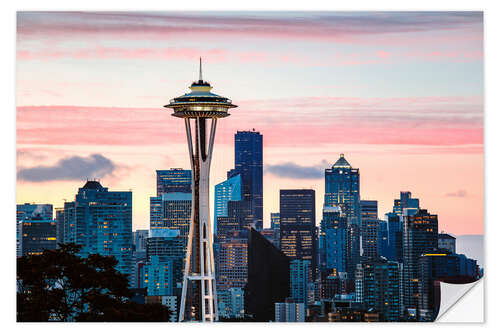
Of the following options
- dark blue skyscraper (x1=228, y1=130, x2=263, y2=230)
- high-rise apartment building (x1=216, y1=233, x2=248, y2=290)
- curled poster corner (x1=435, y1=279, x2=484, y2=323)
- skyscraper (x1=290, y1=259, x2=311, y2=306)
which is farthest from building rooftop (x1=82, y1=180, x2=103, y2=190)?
skyscraper (x1=290, y1=259, x2=311, y2=306)

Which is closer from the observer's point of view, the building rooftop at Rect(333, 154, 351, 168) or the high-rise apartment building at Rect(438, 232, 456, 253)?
the high-rise apartment building at Rect(438, 232, 456, 253)

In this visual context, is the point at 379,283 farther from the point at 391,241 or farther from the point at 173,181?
the point at 173,181

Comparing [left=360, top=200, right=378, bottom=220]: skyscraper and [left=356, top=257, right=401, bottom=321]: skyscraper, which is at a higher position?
[left=360, top=200, right=378, bottom=220]: skyscraper

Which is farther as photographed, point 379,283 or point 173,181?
point 379,283

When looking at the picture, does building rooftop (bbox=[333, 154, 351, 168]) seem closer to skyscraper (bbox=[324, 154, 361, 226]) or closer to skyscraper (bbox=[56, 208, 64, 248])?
skyscraper (bbox=[324, 154, 361, 226])

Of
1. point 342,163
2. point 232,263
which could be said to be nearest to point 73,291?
point 342,163

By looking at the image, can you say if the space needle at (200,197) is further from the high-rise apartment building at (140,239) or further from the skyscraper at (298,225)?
the skyscraper at (298,225)
